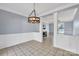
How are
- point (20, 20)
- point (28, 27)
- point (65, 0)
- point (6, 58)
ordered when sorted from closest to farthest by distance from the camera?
point (6, 58) → point (65, 0) → point (20, 20) → point (28, 27)

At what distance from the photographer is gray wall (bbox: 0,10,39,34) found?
4.28 metres

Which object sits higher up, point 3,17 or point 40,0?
point 3,17

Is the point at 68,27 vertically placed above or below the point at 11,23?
below

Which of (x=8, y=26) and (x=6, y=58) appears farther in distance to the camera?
(x=8, y=26)

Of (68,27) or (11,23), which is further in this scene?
(11,23)

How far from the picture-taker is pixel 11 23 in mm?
4816

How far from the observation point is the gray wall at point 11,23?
14.0 feet

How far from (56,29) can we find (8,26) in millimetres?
3154

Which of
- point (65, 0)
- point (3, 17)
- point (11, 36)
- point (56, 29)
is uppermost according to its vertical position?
point (3, 17)

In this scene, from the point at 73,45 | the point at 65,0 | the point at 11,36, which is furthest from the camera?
the point at 11,36

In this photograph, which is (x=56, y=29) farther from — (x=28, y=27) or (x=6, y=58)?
(x=6, y=58)

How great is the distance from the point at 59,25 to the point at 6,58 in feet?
12.8

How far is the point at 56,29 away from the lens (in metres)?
4.34

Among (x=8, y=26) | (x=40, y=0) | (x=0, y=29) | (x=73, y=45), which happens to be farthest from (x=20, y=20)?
(x=40, y=0)
